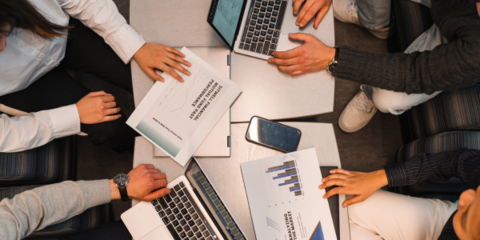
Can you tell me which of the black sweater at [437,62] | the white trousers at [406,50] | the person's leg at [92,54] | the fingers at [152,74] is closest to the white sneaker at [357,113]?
the white trousers at [406,50]

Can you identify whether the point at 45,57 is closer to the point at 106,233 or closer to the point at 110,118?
the point at 110,118

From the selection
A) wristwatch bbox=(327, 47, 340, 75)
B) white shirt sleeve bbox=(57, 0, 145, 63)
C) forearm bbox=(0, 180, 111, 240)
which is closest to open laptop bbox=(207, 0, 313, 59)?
wristwatch bbox=(327, 47, 340, 75)

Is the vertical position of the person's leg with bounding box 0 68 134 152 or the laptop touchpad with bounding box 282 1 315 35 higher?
the laptop touchpad with bounding box 282 1 315 35

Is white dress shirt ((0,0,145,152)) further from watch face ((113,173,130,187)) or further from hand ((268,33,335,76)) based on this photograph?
hand ((268,33,335,76))

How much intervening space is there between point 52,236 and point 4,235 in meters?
0.30

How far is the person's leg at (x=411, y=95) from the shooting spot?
1.32m

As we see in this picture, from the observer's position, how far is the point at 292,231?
102cm

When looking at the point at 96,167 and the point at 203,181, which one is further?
the point at 96,167

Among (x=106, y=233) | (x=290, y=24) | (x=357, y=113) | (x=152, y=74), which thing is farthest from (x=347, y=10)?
(x=106, y=233)

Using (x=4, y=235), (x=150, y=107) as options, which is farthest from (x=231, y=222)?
(x=4, y=235)

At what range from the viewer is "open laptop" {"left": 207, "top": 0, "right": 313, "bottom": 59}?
113cm

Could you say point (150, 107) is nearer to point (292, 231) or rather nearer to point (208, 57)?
point (208, 57)

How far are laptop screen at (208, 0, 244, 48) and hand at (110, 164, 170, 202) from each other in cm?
57

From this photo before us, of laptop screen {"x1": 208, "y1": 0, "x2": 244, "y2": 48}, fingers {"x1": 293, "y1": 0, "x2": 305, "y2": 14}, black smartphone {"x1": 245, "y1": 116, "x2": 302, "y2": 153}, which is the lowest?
black smartphone {"x1": 245, "y1": 116, "x2": 302, "y2": 153}
